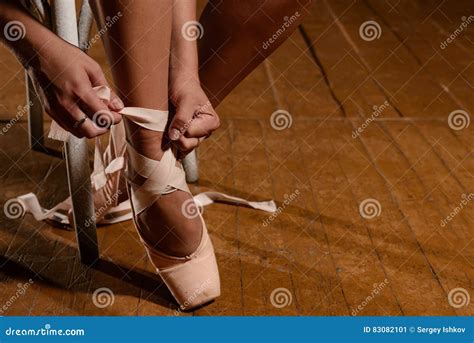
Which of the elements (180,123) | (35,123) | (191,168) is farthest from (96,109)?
(35,123)

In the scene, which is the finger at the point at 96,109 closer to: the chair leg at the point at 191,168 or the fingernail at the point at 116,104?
the fingernail at the point at 116,104

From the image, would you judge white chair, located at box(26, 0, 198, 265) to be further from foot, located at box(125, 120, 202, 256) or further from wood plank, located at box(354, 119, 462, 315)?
wood plank, located at box(354, 119, 462, 315)

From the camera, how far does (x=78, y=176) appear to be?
1.19 metres

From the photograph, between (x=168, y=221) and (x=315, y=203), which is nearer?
(x=168, y=221)

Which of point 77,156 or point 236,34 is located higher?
point 236,34

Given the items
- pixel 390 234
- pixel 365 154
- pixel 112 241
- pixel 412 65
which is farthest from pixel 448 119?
pixel 112 241

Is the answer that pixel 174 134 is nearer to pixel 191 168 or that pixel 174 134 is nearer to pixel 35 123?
pixel 191 168

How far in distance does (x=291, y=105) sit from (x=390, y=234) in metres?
0.65

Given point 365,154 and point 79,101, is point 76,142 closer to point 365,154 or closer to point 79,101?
point 79,101

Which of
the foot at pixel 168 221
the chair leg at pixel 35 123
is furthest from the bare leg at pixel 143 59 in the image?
the chair leg at pixel 35 123

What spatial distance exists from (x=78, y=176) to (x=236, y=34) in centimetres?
34

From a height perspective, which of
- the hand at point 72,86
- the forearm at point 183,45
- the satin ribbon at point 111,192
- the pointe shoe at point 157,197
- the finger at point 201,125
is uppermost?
the forearm at point 183,45

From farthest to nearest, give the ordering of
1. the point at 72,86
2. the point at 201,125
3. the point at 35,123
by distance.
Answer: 1. the point at 35,123
2. the point at 201,125
3. the point at 72,86

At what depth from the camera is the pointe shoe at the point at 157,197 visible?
3.54 ft
